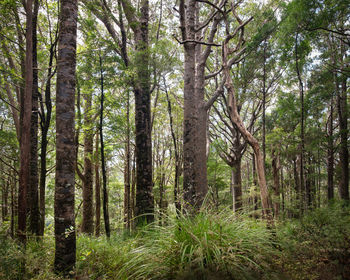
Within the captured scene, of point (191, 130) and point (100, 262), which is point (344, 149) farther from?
point (100, 262)

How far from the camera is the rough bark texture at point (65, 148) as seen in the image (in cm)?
319

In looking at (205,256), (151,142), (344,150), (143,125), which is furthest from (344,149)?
(205,256)

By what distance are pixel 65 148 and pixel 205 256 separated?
260 centimetres

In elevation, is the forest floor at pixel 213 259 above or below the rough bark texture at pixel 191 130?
below

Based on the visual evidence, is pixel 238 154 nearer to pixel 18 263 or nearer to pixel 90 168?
pixel 90 168

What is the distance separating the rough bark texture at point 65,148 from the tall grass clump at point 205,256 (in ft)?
3.50

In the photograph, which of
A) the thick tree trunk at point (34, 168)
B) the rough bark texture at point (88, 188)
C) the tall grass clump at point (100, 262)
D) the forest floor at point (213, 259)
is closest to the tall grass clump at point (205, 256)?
the forest floor at point (213, 259)

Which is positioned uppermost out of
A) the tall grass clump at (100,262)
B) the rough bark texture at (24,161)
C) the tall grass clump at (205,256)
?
the rough bark texture at (24,161)

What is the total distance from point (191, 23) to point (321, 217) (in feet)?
20.8

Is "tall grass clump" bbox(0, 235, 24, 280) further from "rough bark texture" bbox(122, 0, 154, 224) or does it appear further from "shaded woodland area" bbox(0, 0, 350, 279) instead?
"rough bark texture" bbox(122, 0, 154, 224)

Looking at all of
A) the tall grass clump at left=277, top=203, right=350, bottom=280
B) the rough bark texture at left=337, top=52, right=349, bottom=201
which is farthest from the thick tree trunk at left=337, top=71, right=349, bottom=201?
the tall grass clump at left=277, top=203, right=350, bottom=280

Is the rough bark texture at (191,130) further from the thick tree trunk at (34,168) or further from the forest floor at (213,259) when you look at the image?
the thick tree trunk at (34,168)

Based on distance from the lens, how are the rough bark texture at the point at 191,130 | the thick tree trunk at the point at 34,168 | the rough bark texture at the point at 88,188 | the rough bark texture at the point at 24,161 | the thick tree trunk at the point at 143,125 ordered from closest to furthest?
the rough bark texture at the point at 24,161, the thick tree trunk at the point at 34,168, the rough bark texture at the point at 191,130, the thick tree trunk at the point at 143,125, the rough bark texture at the point at 88,188

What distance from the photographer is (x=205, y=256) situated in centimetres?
230
